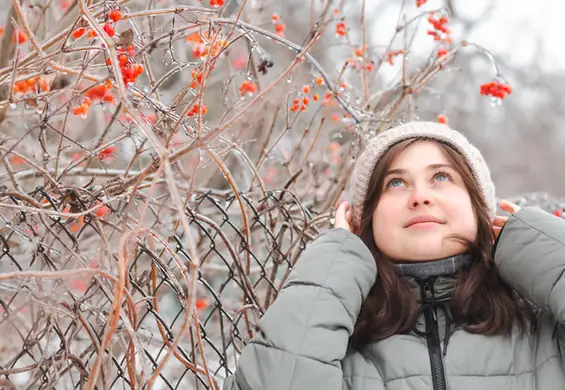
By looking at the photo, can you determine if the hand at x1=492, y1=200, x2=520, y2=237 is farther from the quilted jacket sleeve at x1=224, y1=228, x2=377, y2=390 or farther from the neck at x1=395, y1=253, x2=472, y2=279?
the quilted jacket sleeve at x1=224, y1=228, x2=377, y2=390

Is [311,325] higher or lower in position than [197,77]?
lower

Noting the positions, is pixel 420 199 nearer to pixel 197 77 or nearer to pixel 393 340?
pixel 393 340

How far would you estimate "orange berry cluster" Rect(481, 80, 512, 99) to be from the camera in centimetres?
188

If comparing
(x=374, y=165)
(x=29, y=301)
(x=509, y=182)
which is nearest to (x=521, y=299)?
(x=374, y=165)

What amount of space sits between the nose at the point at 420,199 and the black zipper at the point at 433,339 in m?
0.17

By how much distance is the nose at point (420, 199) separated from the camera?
147cm

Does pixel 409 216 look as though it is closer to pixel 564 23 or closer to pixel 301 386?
pixel 301 386

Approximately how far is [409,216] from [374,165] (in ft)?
0.55

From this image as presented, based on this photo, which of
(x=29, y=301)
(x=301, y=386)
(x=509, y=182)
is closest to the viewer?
(x=29, y=301)

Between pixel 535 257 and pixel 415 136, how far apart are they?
38cm

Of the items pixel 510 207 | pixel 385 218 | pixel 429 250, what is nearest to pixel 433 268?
pixel 429 250

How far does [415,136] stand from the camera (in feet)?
5.11

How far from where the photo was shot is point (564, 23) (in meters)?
9.98

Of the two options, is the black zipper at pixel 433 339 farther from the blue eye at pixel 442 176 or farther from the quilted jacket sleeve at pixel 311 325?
the blue eye at pixel 442 176
